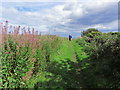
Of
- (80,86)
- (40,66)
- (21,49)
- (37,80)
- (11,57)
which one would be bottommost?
(80,86)

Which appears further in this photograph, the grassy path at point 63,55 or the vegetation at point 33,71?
the grassy path at point 63,55

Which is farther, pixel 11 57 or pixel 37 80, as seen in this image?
pixel 37 80

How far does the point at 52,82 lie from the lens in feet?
14.3

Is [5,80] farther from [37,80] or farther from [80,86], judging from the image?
[80,86]

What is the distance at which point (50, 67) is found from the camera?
5.95 m

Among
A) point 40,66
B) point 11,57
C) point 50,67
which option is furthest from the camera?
point 50,67

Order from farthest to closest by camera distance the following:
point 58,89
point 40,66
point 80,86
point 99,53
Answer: point 99,53, point 40,66, point 80,86, point 58,89

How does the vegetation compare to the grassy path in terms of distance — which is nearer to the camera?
the vegetation

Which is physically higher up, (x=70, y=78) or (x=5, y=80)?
(x=5, y=80)

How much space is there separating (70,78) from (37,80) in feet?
5.96

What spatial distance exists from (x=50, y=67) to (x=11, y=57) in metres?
3.30

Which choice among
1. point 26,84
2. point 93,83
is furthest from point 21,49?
point 93,83

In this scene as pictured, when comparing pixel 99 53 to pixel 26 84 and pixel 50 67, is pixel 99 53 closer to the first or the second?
pixel 50 67

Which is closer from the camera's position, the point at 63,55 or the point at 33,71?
the point at 33,71
